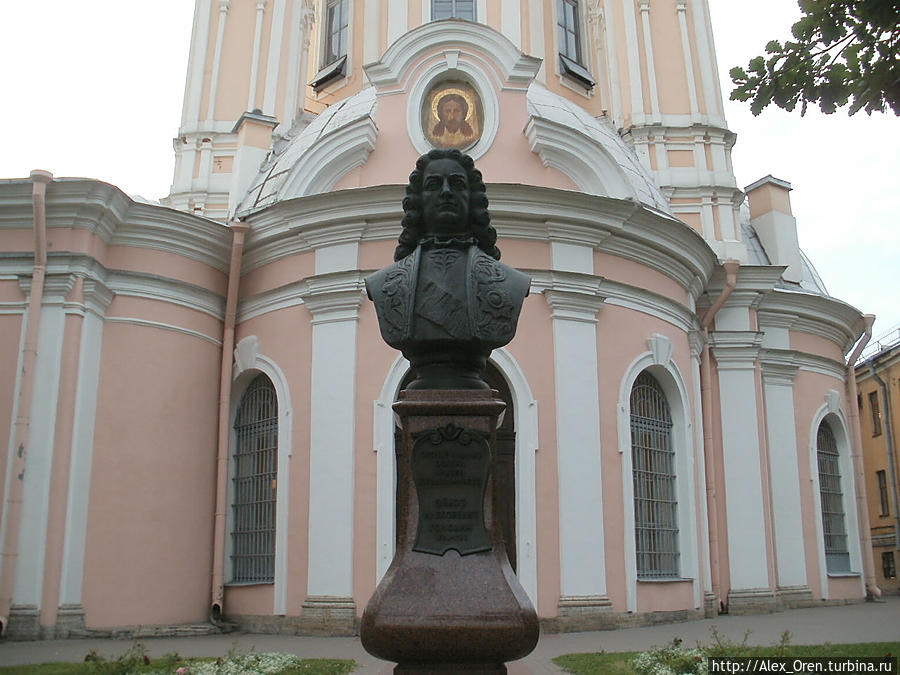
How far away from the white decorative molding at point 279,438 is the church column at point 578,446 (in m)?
3.44

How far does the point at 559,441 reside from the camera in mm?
11539

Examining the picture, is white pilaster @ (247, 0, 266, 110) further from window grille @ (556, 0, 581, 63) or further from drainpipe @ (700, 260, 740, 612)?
drainpipe @ (700, 260, 740, 612)

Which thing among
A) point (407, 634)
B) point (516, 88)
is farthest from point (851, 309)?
point (407, 634)

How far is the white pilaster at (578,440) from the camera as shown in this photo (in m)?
11.2

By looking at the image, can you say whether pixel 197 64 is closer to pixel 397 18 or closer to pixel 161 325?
pixel 397 18

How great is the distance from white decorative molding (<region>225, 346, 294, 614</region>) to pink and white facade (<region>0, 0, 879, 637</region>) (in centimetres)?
4

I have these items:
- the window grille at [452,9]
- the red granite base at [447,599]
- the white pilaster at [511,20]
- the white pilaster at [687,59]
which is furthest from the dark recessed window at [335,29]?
the red granite base at [447,599]

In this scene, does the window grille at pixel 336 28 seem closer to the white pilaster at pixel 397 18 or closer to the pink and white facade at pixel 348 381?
Result: the white pilaster at pixel 397 18

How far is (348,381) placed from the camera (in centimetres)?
1166

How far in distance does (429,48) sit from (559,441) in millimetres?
5797

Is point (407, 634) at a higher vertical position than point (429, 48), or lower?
lower

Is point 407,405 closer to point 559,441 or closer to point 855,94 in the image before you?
point 855,94

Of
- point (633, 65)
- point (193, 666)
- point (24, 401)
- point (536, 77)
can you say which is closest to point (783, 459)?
point (536, 77)

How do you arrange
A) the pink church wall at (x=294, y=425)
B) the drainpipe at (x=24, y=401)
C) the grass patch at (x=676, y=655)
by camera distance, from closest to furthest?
1. the grass patch at (x=676, y=655)
2. the drainpipe at (x=24, y=401)
3. the pink church wall at (x=294, y=425)
